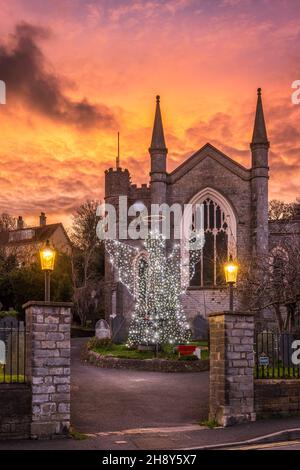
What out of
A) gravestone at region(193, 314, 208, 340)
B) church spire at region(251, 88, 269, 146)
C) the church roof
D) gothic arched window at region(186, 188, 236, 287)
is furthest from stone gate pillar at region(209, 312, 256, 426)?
the church roof

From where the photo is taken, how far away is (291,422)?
44.0 feet

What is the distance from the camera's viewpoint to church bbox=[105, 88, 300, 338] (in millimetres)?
36844

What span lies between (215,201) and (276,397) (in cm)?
2463

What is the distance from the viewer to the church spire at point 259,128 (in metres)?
36.9

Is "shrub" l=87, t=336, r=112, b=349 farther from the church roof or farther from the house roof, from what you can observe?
the house roof

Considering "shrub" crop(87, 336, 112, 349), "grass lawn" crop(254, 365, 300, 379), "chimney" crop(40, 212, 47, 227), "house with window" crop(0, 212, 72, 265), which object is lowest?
"shrub" crop(87, 336, 112, 349)

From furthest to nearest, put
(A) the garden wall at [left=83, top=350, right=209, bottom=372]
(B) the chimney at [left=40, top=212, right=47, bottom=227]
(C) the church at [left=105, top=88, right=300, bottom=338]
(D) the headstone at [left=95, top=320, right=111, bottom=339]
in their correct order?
(B) the chimney at [left=40, top=212, right=47, bottom=227]
(C) the church at [left=105, top=88, right=300, bottom=338]
(D) the headstone at [left=95, top=320, right=111, bottom=339]
(A) the garden wall at [left=83, top=350, right=209, bottom=372]

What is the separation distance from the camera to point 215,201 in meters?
38.2

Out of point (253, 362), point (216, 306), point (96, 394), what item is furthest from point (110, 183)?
point (253, 362)

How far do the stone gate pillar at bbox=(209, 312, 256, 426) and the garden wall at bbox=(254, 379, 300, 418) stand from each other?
11.0 inches

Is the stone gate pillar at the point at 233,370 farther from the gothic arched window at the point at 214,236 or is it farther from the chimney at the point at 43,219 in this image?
the chimney at the point at 43,219

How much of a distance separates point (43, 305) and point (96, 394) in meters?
6.30

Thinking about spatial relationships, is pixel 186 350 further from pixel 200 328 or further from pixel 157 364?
pixel 200 328
